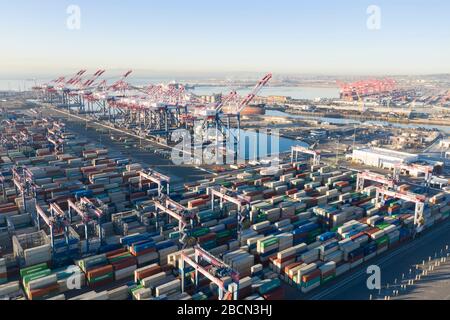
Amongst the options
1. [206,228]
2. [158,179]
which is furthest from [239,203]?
[158,179]

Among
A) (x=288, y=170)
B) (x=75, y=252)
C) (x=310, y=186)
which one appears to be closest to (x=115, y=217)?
(x=75, y=252)

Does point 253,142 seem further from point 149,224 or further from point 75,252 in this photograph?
point 75,252

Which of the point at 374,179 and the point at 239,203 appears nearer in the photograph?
the point at 239,203

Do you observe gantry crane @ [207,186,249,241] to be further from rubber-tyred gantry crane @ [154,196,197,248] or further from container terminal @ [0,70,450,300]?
rubber-tyred gantry crane @ [154,196,197,248]

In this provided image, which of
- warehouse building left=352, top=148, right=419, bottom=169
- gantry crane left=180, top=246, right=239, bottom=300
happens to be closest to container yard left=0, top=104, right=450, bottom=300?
gantry crane left=180, top=246, right=239, bottom=300

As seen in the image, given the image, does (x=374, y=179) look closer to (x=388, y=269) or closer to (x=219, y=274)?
(x=388, y=269)
